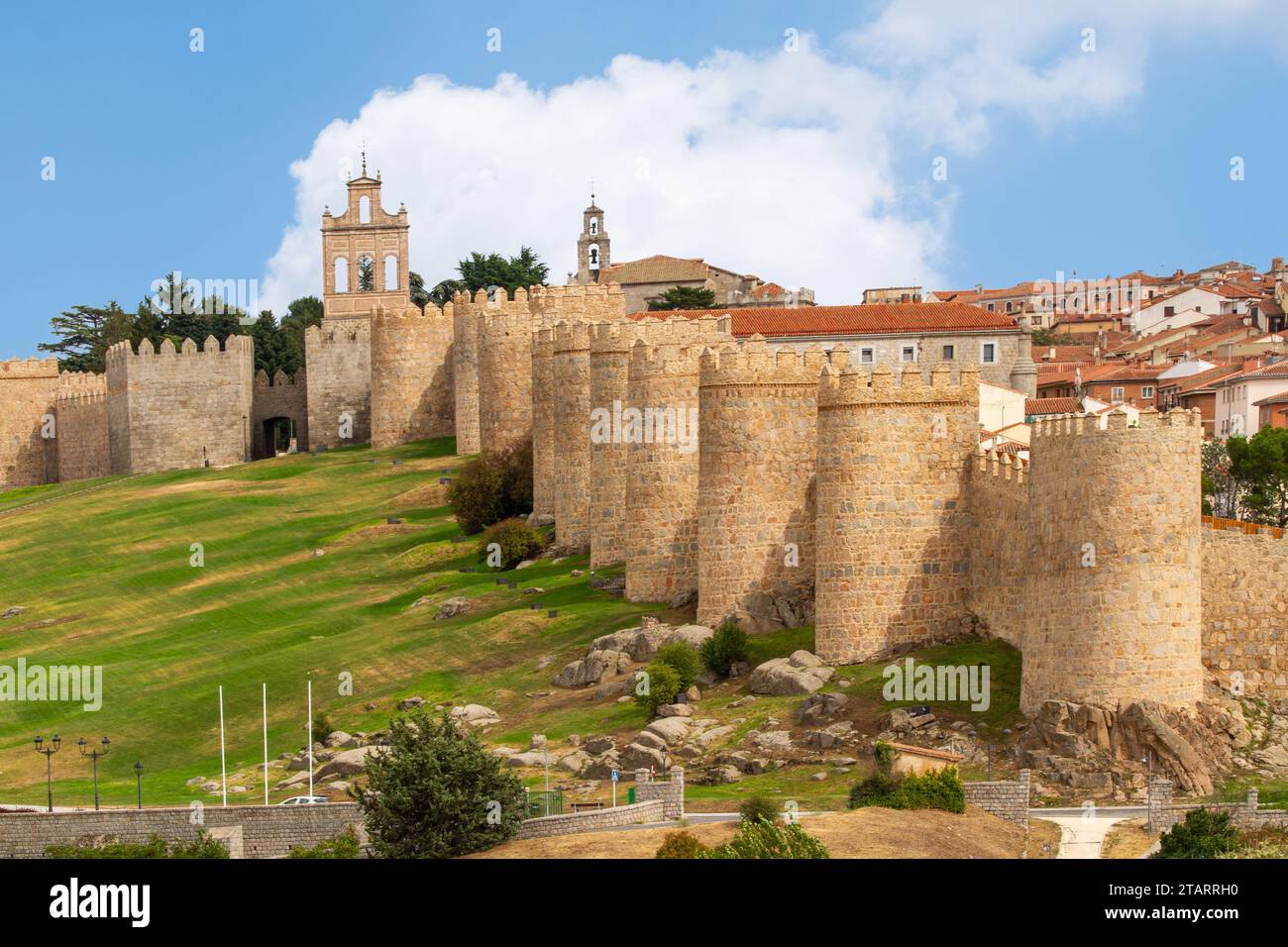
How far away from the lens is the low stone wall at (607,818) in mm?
46094

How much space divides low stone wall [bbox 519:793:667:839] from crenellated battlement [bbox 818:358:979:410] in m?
12.0

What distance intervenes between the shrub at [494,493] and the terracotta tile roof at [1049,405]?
1812 centimetres

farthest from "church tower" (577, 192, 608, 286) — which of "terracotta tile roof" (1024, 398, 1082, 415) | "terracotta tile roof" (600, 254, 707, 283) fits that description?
"terracotta tile roof" (1024, 398, 1082, 415)

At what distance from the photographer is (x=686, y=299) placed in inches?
4798

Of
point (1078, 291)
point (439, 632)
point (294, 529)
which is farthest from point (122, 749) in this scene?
point (1078, 291)

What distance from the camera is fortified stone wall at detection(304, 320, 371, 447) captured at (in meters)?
101

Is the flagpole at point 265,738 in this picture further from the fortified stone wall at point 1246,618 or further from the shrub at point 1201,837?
the fortified stone wall at point 1246,618

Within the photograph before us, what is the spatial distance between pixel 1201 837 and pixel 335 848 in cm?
1616

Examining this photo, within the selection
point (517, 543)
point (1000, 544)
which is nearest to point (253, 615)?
point (517, 543)

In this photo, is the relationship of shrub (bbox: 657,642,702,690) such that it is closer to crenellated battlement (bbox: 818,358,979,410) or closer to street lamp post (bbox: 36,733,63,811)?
crenellated battlement (bbox: 818,358,979,410)

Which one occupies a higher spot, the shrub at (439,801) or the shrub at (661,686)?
the shrub at (661,686)

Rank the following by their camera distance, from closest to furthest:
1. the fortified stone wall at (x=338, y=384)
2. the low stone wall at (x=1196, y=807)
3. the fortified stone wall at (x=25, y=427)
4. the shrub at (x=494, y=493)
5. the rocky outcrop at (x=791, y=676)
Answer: the low stone wall at (x=1196, y=807) < the rocky outcrop at (x=791, y=676) < the shrub at (x=494, y=493) < the fortified stone wall at (x=338, y=384) < the fortified stone wall at (x=25, y=427)

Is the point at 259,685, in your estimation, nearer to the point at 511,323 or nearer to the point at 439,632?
the point at 439,632

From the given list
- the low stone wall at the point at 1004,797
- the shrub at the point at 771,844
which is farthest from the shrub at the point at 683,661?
the shrub at the point at 771,844
